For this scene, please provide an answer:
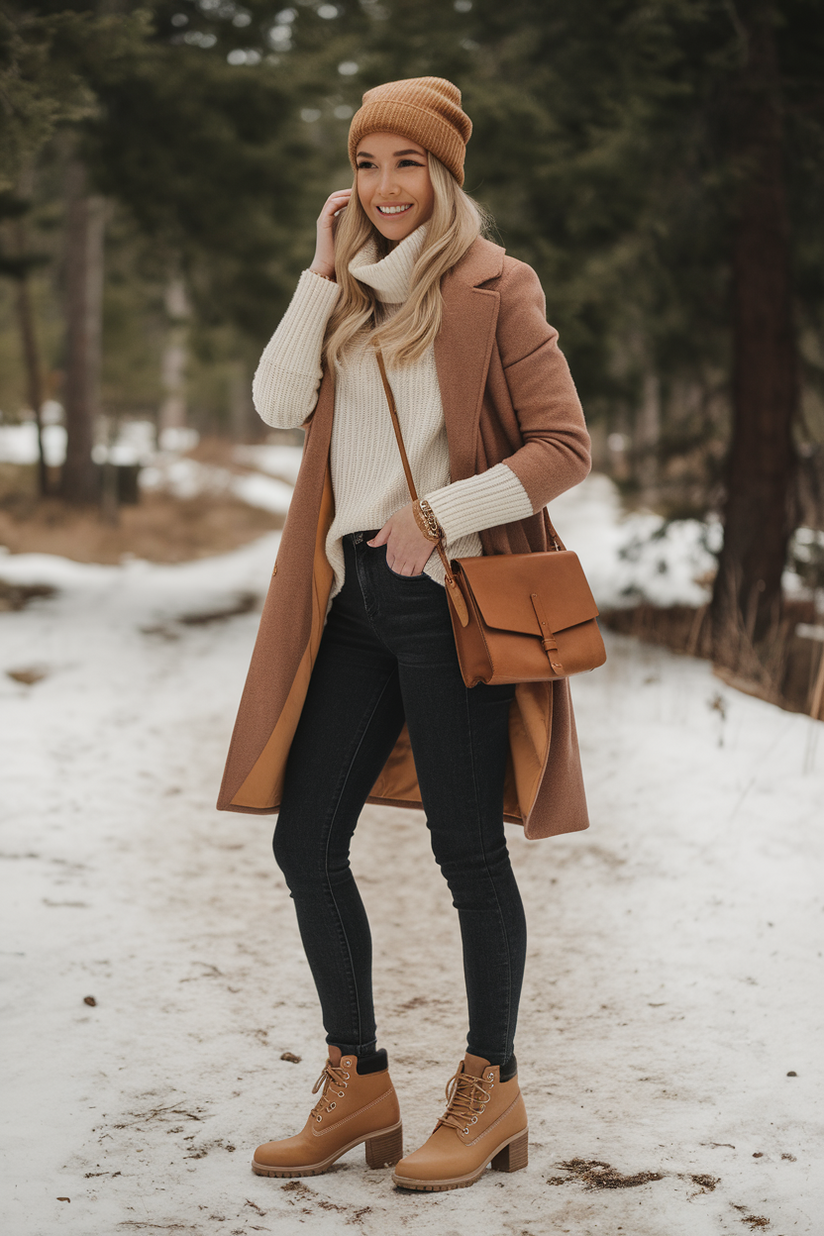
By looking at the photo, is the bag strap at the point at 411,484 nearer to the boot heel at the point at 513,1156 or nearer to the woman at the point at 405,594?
the woman at the point at 405,594

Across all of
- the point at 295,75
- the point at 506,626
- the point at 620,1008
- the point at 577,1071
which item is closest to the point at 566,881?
the point at 620,1008

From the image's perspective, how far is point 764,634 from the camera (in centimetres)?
761

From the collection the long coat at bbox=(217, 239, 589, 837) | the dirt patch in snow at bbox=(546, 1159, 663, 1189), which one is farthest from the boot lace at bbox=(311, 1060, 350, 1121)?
the long coat at bbox=(217, 239, 589, 837)

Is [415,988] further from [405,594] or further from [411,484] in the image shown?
[411,484]

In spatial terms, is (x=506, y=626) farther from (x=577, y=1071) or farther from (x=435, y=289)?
(x=577, y=1071)

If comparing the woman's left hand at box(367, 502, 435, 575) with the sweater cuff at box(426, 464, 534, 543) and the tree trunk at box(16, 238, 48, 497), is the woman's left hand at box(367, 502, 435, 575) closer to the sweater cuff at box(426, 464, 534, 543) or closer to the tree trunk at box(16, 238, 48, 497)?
the sweater cuff at box(426, 464, 534, 543)

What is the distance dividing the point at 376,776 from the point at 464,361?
890mm

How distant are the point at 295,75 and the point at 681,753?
514 centimetres

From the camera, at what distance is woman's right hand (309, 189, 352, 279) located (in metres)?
2.32

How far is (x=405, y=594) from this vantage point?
2164mm

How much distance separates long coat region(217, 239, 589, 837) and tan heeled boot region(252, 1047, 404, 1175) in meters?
0.59

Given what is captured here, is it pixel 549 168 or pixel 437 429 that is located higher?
pixel 549 168

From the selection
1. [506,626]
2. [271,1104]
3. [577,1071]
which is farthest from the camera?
[577,1071]

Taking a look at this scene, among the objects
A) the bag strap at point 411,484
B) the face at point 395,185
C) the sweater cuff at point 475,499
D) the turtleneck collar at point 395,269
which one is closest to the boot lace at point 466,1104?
the bag strap at point 411,484
